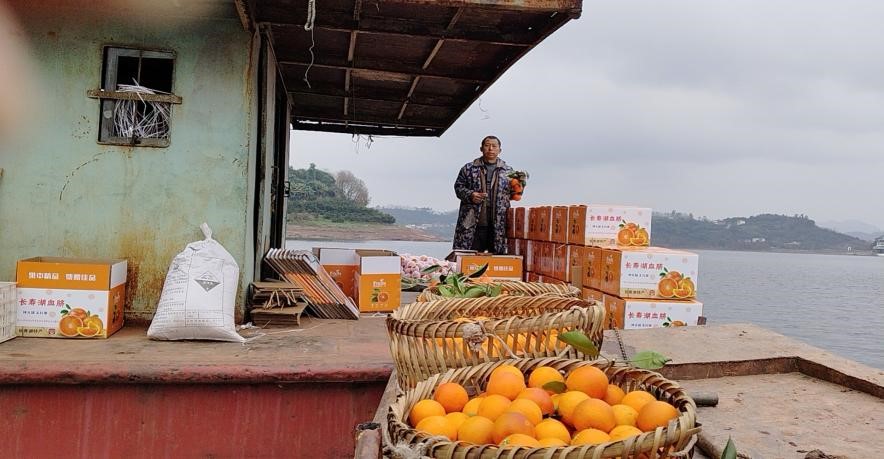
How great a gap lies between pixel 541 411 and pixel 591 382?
174 mm

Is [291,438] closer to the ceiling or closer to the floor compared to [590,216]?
closer to the floor

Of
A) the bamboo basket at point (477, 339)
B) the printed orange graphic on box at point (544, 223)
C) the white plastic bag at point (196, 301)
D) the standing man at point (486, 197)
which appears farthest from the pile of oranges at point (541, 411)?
the standing man at point (486, 197)

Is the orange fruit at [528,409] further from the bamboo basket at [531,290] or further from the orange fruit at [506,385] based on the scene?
the bamboo basket at [531,290]

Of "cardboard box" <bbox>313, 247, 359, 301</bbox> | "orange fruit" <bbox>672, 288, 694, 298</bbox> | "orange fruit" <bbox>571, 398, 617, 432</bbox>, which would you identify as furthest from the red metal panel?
"orange fruit" <bbox>672, 288, 694, 298</bbox>

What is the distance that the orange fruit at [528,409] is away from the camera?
1345 mm

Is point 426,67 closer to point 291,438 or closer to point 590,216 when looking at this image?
point 590,216

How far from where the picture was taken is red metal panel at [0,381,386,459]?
3143 mm

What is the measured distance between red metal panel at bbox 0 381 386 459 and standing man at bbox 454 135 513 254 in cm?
402

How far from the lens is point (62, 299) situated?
3.70 m

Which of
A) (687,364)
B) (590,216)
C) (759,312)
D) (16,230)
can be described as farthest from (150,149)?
(759,312)

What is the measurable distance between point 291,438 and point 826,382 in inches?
108

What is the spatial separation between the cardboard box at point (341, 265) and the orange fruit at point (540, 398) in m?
4.17

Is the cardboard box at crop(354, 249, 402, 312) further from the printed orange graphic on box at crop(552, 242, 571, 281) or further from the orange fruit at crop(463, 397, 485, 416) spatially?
the orange fruit at crop(463, 397, 485, 416)

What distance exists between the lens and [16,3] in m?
4.15
